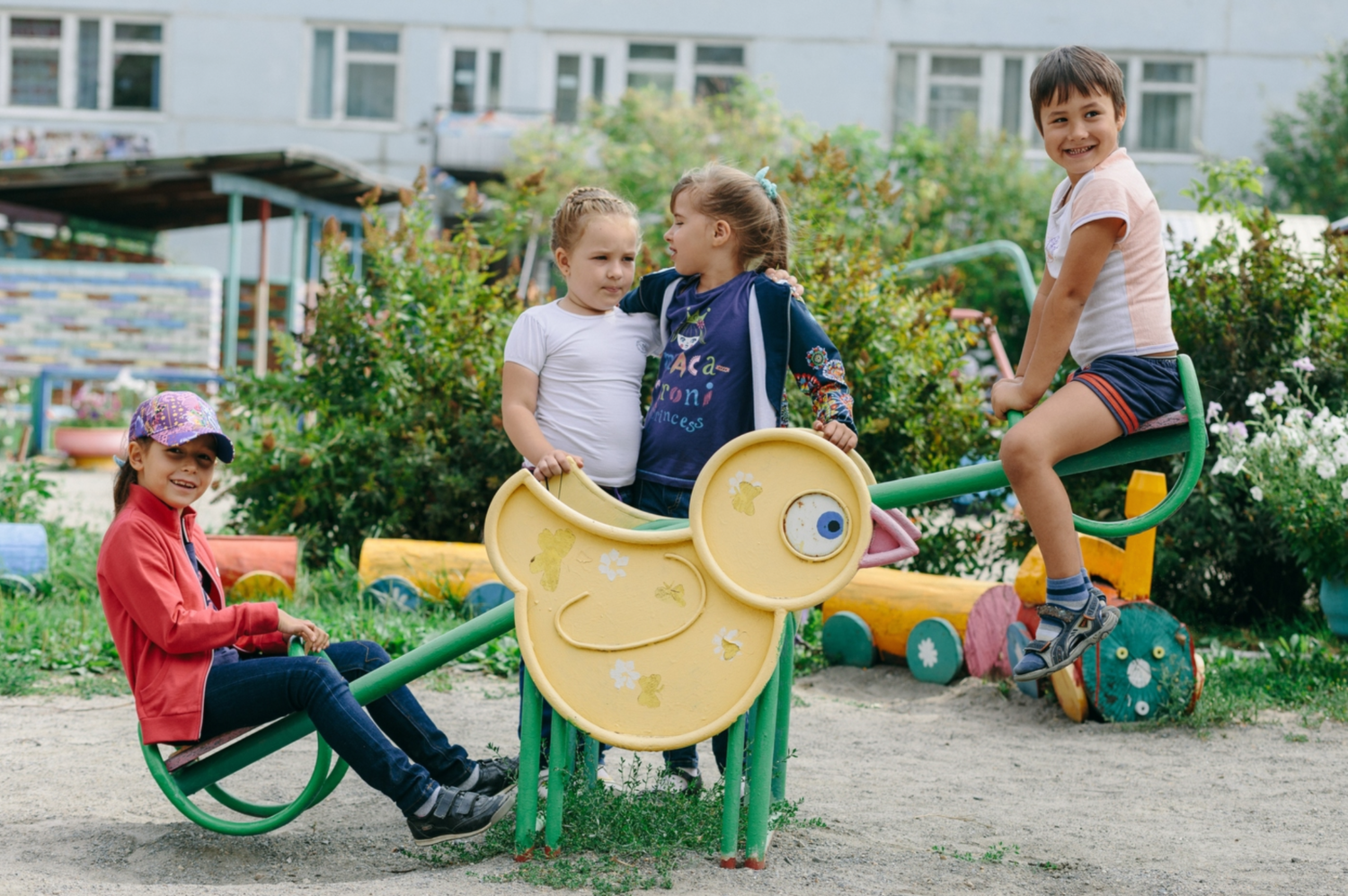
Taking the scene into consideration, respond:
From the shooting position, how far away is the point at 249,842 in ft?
10.1

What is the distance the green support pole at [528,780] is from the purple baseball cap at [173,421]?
87 centimetres

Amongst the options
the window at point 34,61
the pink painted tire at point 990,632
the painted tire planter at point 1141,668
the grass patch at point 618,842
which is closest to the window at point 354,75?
the window at point 34,61

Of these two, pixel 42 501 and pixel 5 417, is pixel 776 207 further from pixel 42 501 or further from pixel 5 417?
pixel 5 417

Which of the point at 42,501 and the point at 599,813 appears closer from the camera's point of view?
the point at 599,813

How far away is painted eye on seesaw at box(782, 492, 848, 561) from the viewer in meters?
2.53

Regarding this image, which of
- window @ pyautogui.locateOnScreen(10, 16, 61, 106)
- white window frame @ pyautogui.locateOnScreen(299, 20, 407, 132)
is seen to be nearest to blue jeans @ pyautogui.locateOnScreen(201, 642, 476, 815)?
white window frame @ pyautogui.locateOnScreen(299, 20, 407, 132)

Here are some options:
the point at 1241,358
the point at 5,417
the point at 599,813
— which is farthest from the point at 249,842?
the point at 5,417

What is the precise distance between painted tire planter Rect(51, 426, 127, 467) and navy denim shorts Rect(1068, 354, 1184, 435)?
10326mm

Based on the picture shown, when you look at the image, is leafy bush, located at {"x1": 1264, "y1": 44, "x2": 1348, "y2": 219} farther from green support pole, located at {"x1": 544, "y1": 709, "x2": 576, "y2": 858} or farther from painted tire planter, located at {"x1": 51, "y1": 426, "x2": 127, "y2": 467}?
green support pole, located at {"x1": 544, "y1": 709, "x2": 576, "y2": 858}

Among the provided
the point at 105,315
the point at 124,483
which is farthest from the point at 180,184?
the point at 124,483

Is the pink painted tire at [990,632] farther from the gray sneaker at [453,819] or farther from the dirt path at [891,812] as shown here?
the gray sneaker at [453,819]

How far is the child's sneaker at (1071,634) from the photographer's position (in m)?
2.56

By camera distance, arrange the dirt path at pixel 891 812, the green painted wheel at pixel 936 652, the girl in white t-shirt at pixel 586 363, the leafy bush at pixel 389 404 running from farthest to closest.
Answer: the leafy bush at pixel 389 404 < the green painted wheel at pixel 936 652 < the girl in white t-shirt at pixel 586 363 < the dirt path at pixel 891 812

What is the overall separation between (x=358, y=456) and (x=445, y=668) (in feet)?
4.97
